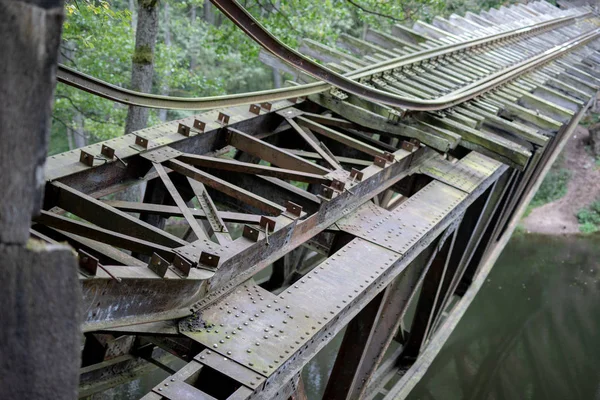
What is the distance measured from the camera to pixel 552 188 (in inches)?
857

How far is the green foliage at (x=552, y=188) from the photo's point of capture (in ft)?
70.3

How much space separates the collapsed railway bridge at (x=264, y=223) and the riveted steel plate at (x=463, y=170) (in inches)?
1.0

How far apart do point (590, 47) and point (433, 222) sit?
1379 cm

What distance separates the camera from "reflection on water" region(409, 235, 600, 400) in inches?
492

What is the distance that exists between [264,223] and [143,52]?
5775mm

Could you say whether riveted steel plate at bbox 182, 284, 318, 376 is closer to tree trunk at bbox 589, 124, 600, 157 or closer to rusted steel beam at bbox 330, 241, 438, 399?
rusted steel beam at bbox 330, 241, 438, 399

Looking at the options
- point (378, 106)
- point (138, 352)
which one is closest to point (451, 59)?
point (378, 106)

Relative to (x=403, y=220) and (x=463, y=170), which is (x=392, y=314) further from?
(x=463, y=170)

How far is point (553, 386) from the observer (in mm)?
12562

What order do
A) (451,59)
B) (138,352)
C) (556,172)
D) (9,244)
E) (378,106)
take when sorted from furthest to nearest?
(556,172) < (451,59) < (378,106) < (138,352) < (9,244)

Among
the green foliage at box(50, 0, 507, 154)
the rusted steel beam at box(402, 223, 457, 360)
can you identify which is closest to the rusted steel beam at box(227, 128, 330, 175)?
the rusted steel beam at box(402, 223, 457, 360)

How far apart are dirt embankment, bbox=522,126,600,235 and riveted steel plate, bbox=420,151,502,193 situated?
43.8 feet

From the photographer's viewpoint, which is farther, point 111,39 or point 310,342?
point 111,39

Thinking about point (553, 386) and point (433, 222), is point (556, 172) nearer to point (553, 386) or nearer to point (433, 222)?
point (553, 386)
